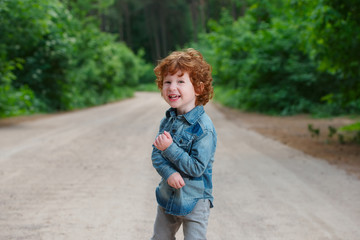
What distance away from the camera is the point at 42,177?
6.80 meters

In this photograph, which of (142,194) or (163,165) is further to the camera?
(142,194)

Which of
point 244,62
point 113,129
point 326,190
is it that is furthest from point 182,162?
point 244,62

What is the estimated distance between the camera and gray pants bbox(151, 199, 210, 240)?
2.64 m

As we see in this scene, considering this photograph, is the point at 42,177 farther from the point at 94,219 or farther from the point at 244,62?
the point at 244,62

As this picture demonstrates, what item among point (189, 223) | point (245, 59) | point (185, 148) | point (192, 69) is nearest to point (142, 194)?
point (189, 223)

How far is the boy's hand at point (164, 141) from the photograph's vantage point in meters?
2.51

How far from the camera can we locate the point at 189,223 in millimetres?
2652

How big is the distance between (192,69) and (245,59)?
19631 millimetres

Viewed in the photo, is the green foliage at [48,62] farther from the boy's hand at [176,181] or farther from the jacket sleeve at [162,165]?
the boy's hand at [176,181]

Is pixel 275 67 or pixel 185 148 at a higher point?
pixel 185 148

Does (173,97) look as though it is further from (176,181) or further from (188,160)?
(176,181)

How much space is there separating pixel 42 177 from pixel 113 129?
22.8 feet

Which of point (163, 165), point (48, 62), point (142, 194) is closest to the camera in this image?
point (163, 165)

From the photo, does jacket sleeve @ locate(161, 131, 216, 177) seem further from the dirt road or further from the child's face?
the dirt road
